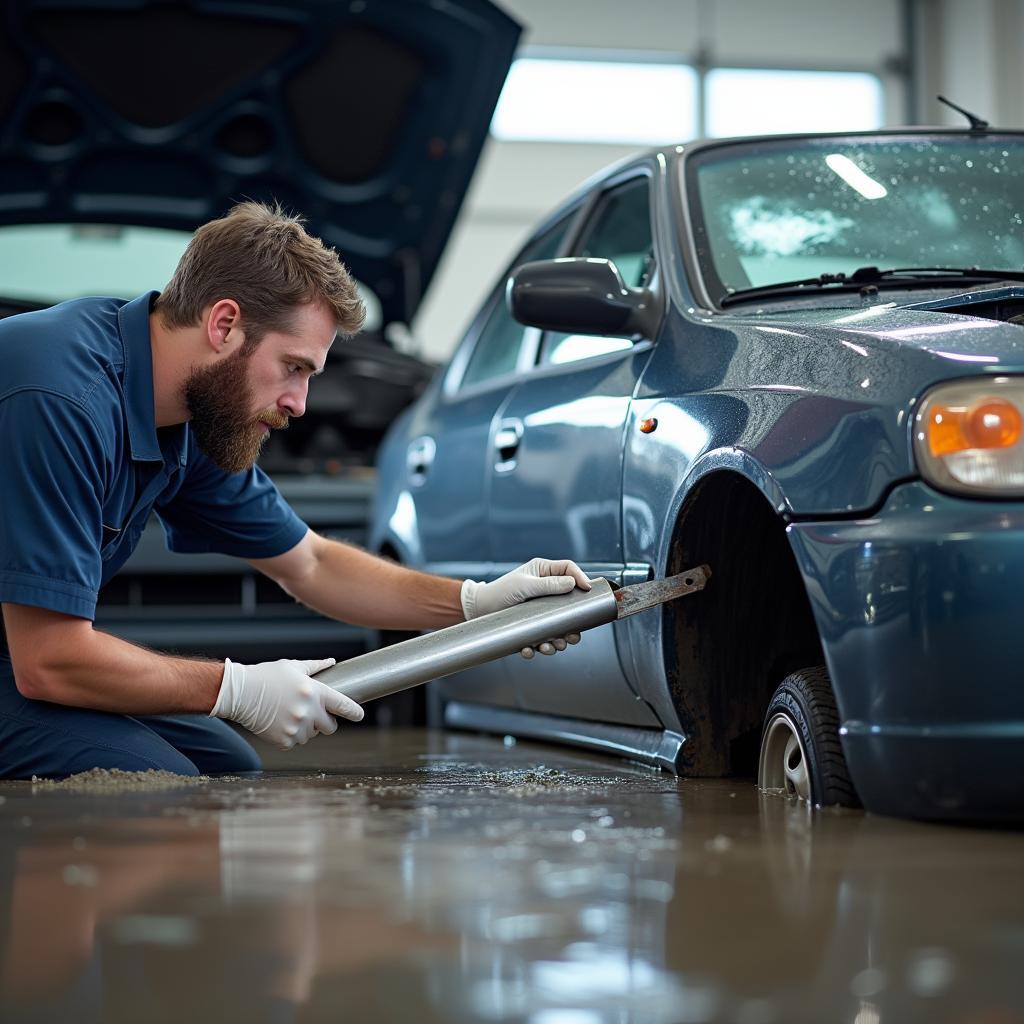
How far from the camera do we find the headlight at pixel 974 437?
2211 millimetres

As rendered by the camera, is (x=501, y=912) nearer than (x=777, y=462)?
Yes

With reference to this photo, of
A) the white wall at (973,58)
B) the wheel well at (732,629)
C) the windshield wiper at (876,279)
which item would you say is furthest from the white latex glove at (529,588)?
the white wall at (973,58)

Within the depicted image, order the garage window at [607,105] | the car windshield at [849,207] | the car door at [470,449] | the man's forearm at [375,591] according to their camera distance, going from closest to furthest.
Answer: the car windshield at [849,207], the man's forearm at [375,591], the car door at [470,449], the garage window at [607,105]

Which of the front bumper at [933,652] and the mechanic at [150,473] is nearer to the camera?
the front bumper at [933,652]

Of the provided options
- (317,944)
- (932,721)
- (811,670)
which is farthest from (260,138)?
(317,944)

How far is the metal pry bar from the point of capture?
9.72ft

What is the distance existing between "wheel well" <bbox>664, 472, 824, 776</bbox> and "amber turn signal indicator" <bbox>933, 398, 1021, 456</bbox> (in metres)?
0.68

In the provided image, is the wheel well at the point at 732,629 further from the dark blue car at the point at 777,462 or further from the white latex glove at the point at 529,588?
the white latex glove at the point at 529,588

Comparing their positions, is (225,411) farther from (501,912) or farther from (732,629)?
(501,912)

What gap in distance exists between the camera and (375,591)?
352 cm

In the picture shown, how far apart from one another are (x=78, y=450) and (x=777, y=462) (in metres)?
1.21

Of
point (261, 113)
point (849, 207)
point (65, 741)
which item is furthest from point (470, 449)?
point (261, 113)

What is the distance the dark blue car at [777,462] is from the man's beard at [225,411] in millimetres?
536

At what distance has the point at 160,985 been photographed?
4.81 feet
